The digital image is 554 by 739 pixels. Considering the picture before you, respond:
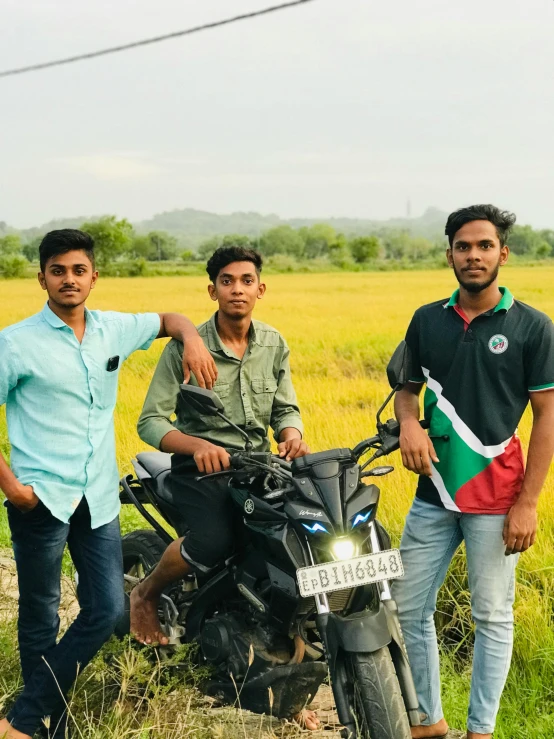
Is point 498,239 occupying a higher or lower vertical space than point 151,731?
higher

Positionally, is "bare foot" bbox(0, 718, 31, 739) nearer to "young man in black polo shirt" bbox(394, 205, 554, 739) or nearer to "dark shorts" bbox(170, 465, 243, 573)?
"dark shorts" bbox(170, 465, 243, 573)

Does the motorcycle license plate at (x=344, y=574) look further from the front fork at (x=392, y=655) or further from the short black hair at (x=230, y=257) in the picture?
the short black hair at (x=230, y=257)

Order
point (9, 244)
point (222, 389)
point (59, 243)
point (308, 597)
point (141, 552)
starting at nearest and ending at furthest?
point (308, 597) < point (59, 243) < point (222, 389) < point (141, 552) < point (9, 244)

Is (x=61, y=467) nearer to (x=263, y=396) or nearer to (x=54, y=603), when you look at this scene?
(x=54, y=603)

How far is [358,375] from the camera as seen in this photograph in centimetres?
1099

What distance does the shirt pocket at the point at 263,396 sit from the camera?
330cm

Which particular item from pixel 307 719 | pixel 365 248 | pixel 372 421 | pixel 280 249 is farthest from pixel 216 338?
pixel 280 249

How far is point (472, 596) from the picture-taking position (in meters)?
2.91

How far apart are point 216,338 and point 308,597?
111 cm

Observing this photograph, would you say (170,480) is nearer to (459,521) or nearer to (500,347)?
(459,521)

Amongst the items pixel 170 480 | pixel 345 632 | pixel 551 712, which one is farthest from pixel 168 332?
pixel 551 712

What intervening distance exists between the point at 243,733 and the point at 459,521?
1.09m

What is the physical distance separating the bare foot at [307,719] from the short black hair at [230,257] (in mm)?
1665

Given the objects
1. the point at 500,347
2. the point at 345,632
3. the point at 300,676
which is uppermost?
the point at 500,347
